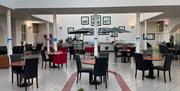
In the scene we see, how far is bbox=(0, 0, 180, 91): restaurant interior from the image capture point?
24.4 ft

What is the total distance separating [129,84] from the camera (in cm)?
769

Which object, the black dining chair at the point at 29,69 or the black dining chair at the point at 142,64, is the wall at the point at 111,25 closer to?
the black dining chair at the point at 142,64

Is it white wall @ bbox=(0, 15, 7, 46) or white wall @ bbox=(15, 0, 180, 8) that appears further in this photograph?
white wall @ bbox=(0, 15, 7, 46)

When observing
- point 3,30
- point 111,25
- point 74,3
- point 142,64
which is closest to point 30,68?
point 142,64

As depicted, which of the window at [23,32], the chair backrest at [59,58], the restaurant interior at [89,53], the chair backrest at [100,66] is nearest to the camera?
the chair backrest at [100,66]

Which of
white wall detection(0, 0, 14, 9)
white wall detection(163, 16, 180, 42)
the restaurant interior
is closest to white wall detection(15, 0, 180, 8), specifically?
the restaurant interior

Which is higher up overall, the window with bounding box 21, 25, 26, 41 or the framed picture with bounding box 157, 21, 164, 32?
the framed picture with bounding box 157, 21, 164, 32

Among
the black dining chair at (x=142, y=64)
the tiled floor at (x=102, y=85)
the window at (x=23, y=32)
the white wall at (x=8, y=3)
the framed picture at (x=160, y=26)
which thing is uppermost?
the white wall at (x=8, y=3)

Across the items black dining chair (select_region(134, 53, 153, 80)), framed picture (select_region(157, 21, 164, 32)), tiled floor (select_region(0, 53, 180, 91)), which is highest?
framed picture (select_region(157, 21, 164, 32))

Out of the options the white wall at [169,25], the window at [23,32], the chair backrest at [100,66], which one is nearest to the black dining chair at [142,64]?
the chair backrest at [100,66]

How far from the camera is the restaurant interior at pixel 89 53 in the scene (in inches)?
292

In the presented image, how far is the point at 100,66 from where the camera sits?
7145 mm

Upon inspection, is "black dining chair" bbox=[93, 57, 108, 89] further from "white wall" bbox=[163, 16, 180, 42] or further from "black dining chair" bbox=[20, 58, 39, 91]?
"white wall" bbox=[163, 16, 180, 42]

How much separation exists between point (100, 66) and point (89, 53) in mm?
11018
